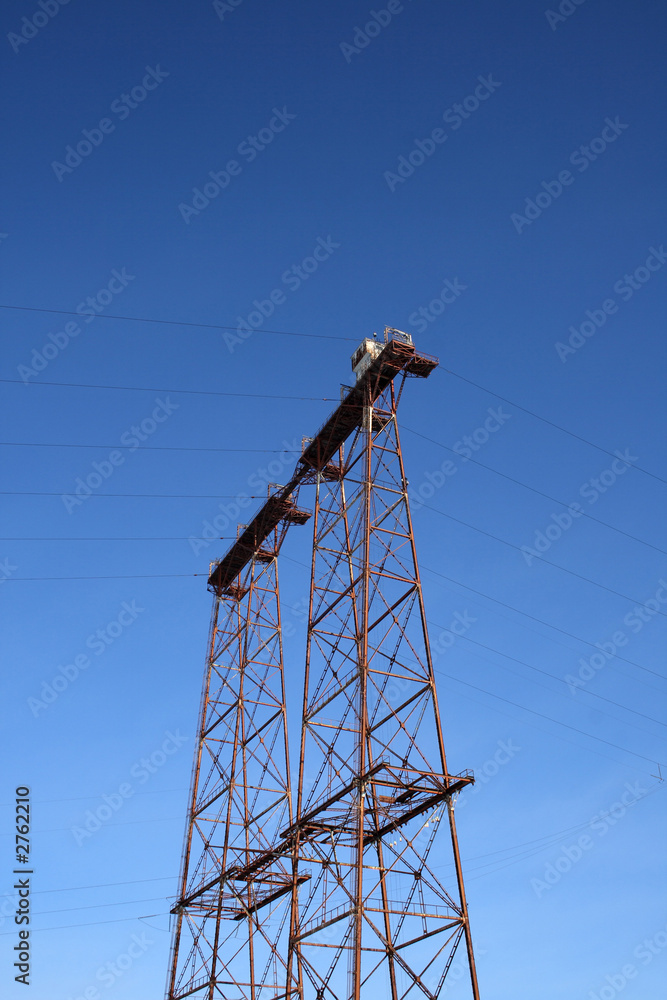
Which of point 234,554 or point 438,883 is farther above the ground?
point 234,554

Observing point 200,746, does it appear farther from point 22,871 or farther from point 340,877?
point 340,877

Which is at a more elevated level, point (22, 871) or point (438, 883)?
point (22, 871)

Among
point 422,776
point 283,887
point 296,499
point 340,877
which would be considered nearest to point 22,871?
point 283,887

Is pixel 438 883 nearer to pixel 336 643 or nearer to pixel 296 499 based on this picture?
pixel 336 643

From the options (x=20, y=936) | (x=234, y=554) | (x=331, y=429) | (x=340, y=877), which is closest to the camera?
(x=340, y=877)

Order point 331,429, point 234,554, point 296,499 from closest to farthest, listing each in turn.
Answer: point 331,429
point 296,499
point 234,554

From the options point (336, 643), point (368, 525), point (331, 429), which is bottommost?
point (336, 643)

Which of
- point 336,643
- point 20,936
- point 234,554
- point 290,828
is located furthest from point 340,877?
point 234,554

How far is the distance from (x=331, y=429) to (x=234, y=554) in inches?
376

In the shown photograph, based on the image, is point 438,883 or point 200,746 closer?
point 438,883

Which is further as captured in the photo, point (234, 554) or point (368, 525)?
point (234, 554)

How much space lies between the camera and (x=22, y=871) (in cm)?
3097

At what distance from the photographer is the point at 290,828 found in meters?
29.3

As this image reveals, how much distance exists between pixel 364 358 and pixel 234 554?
12.3 meters
